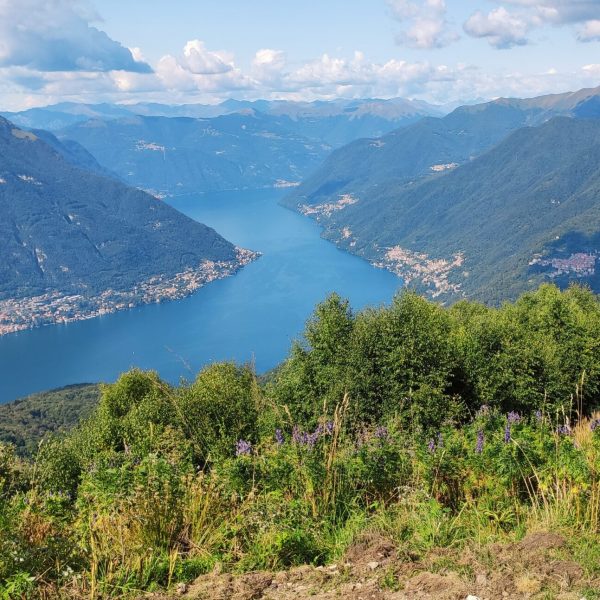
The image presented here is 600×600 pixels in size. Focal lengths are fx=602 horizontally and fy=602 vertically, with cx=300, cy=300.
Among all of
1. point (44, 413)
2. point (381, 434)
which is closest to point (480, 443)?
point (381, 434)

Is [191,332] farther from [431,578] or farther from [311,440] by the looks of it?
[431,578]

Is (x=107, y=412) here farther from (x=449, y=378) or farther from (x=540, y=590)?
(x=540, y=590)

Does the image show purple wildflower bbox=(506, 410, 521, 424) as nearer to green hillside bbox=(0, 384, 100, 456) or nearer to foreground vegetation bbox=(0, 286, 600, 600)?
foreground vegetation bbox=(0, 286, 600, 600)

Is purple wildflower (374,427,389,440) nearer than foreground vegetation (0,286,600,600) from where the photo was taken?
No


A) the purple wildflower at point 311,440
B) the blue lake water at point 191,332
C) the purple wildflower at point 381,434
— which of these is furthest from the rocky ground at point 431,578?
the blue lake water at point 191,332

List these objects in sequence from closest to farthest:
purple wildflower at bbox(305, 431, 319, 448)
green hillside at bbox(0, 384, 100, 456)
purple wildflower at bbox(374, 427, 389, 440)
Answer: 1. purple wildflower at bbox(305, 431, 319, 448)
2. purple wildflower at bbox(374, 427, 389, 440)
3. green hillside at bbox(0, 384, 100, 456)

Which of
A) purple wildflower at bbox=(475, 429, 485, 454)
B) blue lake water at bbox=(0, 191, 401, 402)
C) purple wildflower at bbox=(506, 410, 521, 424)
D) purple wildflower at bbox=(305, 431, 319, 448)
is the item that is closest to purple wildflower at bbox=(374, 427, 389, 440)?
purple wildflower at bbox=(305, 431, 319, 448)

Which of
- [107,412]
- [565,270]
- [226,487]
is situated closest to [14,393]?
[107,412]
